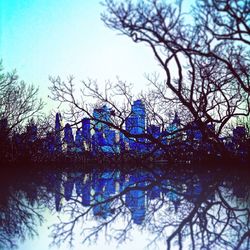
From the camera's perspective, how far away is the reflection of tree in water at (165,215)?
1.61 meters

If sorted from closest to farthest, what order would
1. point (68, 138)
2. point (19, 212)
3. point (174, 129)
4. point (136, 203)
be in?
point (19, 212) → point (136, 203) → point (174, 129) → point (68, 138)

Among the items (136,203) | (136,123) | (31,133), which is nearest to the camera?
(136,203)

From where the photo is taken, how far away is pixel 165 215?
6.95ft

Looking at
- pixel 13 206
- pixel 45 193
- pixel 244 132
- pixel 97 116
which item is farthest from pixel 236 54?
pixel 13 206

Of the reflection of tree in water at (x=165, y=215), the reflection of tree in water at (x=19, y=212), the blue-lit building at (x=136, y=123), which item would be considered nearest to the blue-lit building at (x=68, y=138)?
the blue-lit building at (x=136, y=123)

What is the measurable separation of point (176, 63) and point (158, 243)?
398 centimetres

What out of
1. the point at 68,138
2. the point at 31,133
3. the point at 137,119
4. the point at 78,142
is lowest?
the point at 78,142

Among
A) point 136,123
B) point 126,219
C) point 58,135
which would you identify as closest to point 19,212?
point 126,219

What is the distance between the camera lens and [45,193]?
3152 millimetres

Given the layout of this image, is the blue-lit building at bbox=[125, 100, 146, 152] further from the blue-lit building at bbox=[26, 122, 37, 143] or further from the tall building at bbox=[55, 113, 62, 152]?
the blue-lit building at bbox=[26, 122, 37, 143]

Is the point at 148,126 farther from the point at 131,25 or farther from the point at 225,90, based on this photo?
the point at 131,25

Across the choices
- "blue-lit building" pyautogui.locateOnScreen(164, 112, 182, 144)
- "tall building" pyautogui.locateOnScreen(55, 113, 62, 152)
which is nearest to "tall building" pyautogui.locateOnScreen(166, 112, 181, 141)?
"blue-lit building" pyautogui.locateOnScreen(164, 112, 182, 144)

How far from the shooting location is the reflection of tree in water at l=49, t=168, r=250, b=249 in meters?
1.61

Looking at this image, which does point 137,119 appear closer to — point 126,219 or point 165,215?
point 165,215
